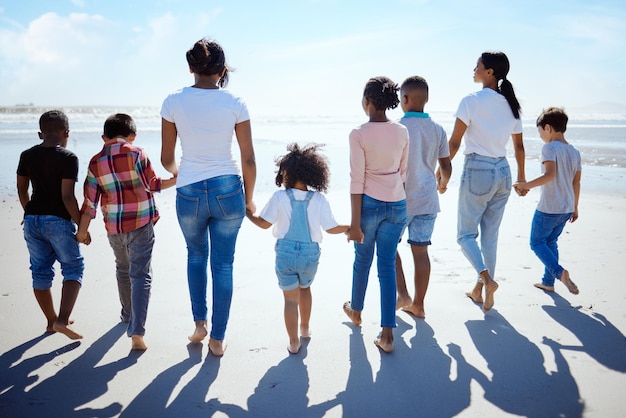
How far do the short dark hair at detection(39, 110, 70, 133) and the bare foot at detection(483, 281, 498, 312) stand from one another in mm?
3295

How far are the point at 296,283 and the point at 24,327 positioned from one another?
206cm

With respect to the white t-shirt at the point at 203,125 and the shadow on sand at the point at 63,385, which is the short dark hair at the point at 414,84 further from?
the shadow on sand at the point at 63,385

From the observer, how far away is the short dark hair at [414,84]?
11.5 ft

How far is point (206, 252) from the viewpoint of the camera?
10.5 feet

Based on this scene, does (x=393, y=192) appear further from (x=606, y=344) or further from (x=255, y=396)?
(x=606, y=344)

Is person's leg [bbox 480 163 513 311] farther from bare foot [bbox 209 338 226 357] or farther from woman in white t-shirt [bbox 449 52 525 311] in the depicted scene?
bare foot [bbox 209 338 226 357]

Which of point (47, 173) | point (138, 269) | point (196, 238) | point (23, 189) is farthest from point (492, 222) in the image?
point (23, 189)

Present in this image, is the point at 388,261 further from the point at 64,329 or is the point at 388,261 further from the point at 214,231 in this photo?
the point at 64,329

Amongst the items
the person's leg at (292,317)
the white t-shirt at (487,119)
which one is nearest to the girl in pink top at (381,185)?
the person's leg at (292,317)

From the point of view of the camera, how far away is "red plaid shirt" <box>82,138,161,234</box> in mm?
3068

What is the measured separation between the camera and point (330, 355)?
3160mm

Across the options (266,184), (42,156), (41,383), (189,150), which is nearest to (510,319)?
(189,150)

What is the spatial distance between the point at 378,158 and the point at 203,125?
1.13 metres

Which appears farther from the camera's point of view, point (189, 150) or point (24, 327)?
point (24, 327)
